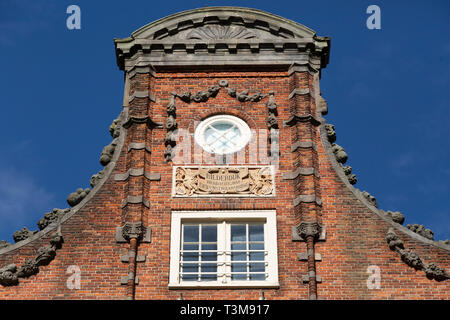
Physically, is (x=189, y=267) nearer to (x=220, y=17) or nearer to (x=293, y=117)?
(x=293, y=117)

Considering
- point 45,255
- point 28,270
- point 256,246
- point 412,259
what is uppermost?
point 256,246

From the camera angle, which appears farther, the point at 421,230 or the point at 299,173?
the point at 299,173

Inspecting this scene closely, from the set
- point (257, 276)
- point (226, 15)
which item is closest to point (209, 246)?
point (257, 276)

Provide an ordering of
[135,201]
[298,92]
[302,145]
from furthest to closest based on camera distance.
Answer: [298,92] < [302,145] < [135,201]

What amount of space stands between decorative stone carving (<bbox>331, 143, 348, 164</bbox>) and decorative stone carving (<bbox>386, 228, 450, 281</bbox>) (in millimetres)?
2451

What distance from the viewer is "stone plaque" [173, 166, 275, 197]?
22547 millimetres

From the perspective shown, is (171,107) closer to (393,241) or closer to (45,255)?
(45,255)

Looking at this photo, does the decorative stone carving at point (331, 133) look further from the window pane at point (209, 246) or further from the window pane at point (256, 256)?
the window pane at point (209, 246)

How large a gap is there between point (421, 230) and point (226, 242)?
4.44 metres

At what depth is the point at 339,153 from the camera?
23438mm

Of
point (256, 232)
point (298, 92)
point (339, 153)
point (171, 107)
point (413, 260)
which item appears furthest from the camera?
point (298, 92)

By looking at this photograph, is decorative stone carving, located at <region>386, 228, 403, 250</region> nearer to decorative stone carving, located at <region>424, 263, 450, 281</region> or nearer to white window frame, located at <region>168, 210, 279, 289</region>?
decorative stone carving, located at <region>424, 263, 450, 281</region>

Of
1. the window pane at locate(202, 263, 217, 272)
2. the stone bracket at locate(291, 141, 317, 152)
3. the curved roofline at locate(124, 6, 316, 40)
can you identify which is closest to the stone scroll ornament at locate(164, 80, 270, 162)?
the stone bracket at locate(291, 141, 317, 152)
